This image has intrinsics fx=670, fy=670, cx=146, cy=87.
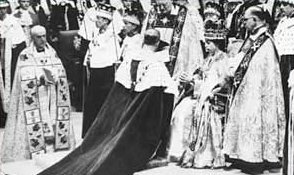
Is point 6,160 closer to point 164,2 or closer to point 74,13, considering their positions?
point 74,13

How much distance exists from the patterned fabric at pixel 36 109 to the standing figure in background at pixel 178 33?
97 cm

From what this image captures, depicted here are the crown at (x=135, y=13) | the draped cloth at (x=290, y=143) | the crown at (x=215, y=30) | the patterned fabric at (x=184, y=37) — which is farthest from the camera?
the crown at (x=135, y=13)

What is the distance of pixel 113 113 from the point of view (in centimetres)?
530

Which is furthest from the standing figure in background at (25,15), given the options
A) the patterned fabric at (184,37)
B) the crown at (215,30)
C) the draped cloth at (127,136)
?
the crown at (215,30)

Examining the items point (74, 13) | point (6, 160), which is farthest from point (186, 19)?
point (6, 160)

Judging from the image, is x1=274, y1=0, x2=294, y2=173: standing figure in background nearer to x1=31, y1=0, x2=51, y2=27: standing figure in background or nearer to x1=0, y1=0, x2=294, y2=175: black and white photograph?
x1=0, y1=0, x2=294, y2=175: black and white photograph

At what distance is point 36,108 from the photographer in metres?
5.71

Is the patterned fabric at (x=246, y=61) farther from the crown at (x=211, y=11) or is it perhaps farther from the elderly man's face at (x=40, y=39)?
the elderly man's face at (x=40, y=39)

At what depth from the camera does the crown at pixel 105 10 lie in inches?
210

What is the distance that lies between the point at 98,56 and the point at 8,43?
80cm

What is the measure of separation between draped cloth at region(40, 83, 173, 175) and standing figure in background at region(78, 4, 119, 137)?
171 millimetres

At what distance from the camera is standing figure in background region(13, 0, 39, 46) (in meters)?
5.53

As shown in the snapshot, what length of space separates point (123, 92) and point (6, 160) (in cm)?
123

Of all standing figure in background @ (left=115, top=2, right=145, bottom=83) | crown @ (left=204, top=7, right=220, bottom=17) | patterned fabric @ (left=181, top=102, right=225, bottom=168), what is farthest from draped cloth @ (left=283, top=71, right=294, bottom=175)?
standing figure in background @ (left=115, top=2, right=145, bottom=83)
